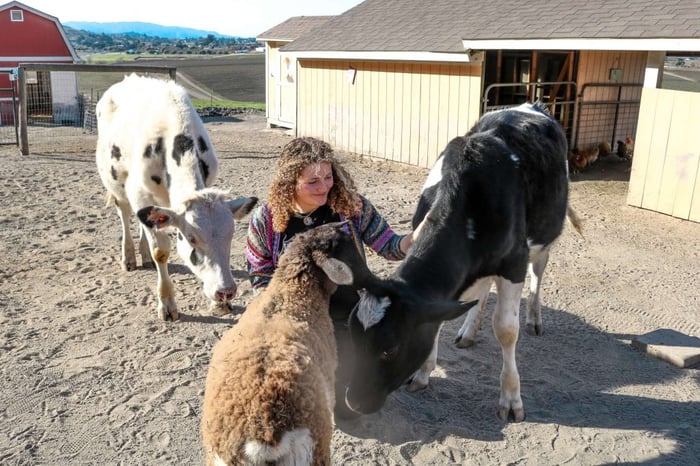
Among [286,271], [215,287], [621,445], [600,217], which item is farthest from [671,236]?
[286,271]

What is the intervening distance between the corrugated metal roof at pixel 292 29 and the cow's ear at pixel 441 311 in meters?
16.0

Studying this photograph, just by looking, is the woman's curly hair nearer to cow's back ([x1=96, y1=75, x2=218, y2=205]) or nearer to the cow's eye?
the cow's eye

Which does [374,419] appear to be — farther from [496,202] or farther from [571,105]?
[571,105]

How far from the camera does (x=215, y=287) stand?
4.35m

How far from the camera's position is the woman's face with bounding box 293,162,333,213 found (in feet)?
11.8

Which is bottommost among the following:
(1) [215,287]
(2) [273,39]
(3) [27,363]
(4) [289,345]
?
(3) [27,363]

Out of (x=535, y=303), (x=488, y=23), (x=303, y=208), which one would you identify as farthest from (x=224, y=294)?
(x=488, y=23)

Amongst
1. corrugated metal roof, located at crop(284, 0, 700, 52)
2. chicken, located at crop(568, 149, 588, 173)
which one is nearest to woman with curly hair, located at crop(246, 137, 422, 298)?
corrugated metal roof, located at crop(284, 0, 700, 52)

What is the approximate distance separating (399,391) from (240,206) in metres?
1.84

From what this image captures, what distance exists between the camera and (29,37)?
22.2 metres

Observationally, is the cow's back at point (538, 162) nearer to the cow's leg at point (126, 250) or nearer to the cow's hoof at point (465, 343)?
the cow's hoof at point (465, 343)

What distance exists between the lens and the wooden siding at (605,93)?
A: 12.5 metres

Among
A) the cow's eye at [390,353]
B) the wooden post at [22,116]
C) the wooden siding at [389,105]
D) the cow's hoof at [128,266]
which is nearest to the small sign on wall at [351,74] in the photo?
the wooden siding at [389,105]

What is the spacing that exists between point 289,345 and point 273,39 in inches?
678
